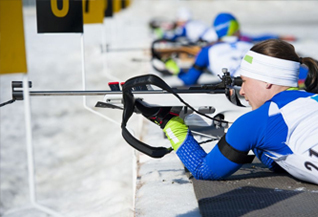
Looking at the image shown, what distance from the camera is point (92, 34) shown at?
1524cm

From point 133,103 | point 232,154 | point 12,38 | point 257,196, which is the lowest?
point 257,196

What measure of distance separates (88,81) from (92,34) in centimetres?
751

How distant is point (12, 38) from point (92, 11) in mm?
3269

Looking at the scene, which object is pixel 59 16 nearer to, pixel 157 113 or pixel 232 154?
pixel 157 113

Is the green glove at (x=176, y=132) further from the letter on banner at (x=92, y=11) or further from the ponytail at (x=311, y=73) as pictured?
the letter on banner at (x=92, y=11)

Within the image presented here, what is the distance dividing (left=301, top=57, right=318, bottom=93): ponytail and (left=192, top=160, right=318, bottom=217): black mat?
0.66 metres

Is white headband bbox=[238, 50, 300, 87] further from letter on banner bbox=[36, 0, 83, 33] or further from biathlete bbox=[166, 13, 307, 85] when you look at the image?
biathlete bbox=[166, 13, 307, 85]

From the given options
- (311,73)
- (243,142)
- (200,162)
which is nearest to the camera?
(243,142)

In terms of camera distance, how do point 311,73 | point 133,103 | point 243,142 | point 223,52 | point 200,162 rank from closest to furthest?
point 243,142, point 133,103, point 200,162, point 311,73, point 223,52

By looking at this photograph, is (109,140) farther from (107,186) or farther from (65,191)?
(107,186)

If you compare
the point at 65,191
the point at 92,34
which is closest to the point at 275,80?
the point at 65,191

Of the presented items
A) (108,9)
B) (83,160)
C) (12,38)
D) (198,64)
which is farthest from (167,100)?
(108,9)

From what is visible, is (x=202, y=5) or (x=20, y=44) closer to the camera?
(x=20, y=44)

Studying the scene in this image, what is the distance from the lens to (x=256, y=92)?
7.73 ft
